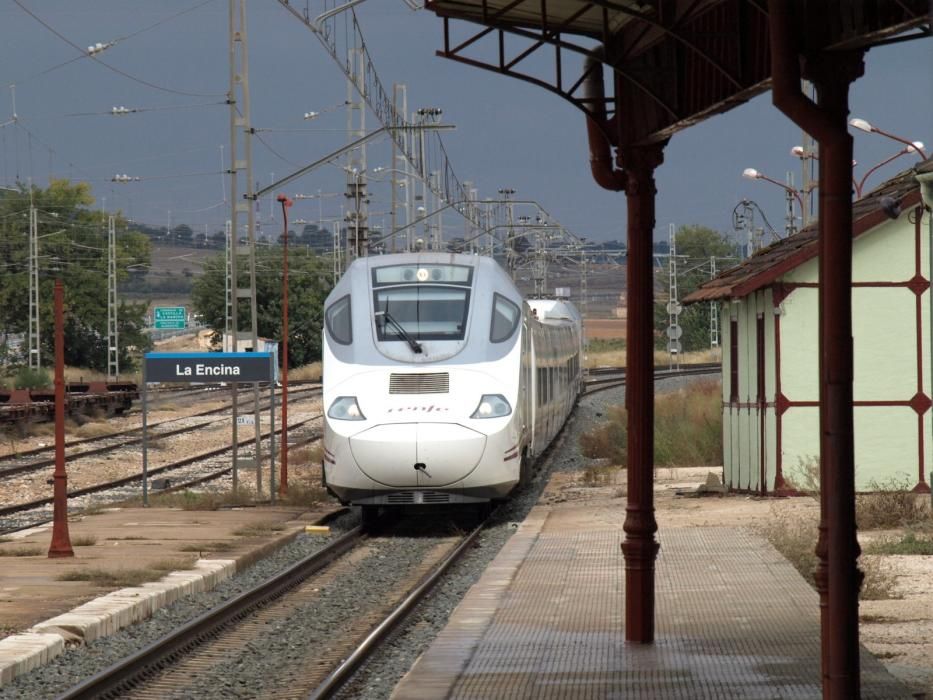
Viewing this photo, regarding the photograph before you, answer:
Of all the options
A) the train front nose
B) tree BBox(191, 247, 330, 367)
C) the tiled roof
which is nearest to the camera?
the train front nose

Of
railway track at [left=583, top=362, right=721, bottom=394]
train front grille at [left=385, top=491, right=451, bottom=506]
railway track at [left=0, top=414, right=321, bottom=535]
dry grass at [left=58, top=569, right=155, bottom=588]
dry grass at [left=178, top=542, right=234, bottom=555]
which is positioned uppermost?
railway track at [left=583, top=362, right=721, bottom=394]

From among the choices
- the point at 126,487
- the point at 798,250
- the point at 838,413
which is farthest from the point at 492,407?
the point at 838,413

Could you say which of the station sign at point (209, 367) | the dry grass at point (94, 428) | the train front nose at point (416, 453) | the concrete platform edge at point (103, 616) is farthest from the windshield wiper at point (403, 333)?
the dry grass at point (94, 428)

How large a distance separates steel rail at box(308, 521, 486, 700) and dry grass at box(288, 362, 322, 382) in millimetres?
62870

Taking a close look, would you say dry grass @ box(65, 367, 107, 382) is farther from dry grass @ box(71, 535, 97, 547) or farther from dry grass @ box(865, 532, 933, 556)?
dry grass @ box(865, 532, 933, 556)

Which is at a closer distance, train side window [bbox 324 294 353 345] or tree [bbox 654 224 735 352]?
train side window [bbox 324 294 353 345]

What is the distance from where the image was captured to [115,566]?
1534cm

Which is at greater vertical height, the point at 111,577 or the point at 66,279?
the point at 66,279

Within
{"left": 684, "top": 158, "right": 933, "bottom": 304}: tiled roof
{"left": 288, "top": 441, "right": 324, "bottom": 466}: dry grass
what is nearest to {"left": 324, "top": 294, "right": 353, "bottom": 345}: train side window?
{"left": 684, "top": 158, "right": 933, "bottom": 304}: tiled roof

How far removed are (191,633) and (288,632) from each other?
0.88 m

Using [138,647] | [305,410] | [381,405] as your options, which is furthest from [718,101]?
[305,410]

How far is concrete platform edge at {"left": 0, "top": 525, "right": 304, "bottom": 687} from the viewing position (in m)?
10.8

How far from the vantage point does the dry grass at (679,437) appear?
3048cm

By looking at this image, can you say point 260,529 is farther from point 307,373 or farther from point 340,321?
point 307,373
